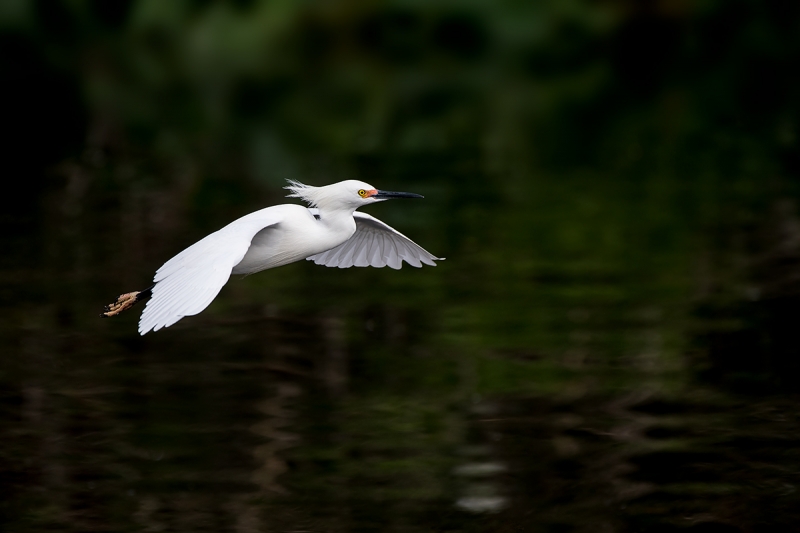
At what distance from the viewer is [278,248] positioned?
722 centimetres

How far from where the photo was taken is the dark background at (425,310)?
9.03 m

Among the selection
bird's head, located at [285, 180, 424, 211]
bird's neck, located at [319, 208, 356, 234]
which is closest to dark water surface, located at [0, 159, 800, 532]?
bird's neck, located at [319, 208, 356, 234]

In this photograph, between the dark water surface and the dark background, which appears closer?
the dark water surface

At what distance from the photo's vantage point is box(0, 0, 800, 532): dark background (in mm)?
9031

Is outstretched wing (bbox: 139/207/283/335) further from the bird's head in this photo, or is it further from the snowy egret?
the bird's head

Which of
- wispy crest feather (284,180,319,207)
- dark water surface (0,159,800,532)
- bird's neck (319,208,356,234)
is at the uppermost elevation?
wispy crest feather (284,180,319,207)

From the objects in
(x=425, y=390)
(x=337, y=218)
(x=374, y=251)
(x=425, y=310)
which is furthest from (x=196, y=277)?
(x=425, y=310)

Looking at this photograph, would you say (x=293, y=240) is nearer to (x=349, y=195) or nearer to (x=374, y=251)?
(x=349, y=195)

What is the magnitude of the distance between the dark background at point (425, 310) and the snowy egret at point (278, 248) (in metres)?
1.84

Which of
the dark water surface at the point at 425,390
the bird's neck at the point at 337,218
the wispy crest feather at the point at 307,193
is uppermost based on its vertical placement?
the wispy crest feather at the point at 307,193

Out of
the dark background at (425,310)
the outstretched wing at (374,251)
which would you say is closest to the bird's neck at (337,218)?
the outstretched wing at (374,251)

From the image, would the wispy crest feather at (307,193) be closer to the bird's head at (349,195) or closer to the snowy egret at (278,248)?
the snowy egret at (278,248)

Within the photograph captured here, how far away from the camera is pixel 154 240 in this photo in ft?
54.0

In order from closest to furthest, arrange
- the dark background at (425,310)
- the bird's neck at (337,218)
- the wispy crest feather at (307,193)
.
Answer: the bird's neck at (337,218) < the wispy crest feather at (307,193) < the dark background at (425,310)
